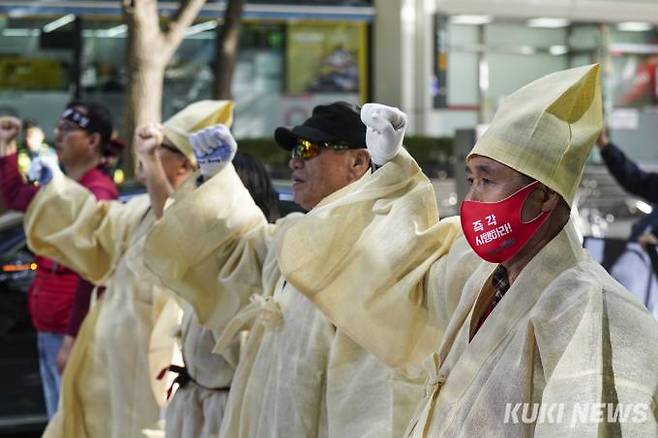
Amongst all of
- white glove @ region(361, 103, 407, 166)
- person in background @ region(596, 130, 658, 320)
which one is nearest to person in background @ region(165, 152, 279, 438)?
white glove @ region(361, 103, 407, 166)

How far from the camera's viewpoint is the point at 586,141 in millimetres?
2744

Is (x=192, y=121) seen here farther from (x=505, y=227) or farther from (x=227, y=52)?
(x=227, y=52)

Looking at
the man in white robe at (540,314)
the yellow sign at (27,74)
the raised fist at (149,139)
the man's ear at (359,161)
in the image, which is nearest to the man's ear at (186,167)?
the raised fist at (149,139)

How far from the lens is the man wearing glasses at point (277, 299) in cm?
388

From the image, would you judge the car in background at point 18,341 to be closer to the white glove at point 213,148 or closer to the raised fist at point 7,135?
the raised fist at point 7,135

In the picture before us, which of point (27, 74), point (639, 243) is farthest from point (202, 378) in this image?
point (27, 74)

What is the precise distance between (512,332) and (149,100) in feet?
32.7

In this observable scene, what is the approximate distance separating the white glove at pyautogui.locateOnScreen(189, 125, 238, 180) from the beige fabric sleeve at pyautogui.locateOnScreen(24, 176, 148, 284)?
49.5 inches

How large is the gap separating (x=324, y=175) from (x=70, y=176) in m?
2.52

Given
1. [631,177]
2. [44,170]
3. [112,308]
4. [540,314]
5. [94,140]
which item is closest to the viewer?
[540,314]

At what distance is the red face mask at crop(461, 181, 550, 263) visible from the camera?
8.94ft

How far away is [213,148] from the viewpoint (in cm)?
464

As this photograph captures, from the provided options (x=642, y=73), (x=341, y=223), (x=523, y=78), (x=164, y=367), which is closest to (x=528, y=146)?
(x=341, y=223)

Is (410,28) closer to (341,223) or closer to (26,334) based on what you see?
(26,334)
